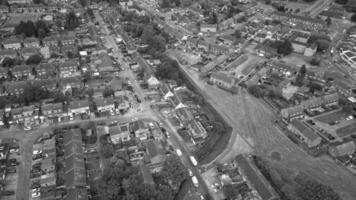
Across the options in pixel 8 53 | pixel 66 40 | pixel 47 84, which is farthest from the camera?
pixel 66 40

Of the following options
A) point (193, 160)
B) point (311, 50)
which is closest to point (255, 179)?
point (193, 160)

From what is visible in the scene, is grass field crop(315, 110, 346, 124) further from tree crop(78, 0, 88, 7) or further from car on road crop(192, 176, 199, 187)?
tree crop(78, 0, 88, 7)

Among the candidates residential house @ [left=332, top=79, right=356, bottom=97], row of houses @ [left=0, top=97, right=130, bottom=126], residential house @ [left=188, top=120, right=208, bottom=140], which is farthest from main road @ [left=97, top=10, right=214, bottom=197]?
residential house @ [left=332, top=79, right=356, bottom=97]

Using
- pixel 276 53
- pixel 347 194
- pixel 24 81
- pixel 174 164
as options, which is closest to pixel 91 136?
pixel 174 164

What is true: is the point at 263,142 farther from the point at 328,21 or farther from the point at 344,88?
the point at 328,21

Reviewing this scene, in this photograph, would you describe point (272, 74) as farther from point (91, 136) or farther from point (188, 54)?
point (91, 136)

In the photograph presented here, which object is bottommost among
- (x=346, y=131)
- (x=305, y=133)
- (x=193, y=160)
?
(x=193, y=160)

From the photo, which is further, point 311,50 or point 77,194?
point 311,50
